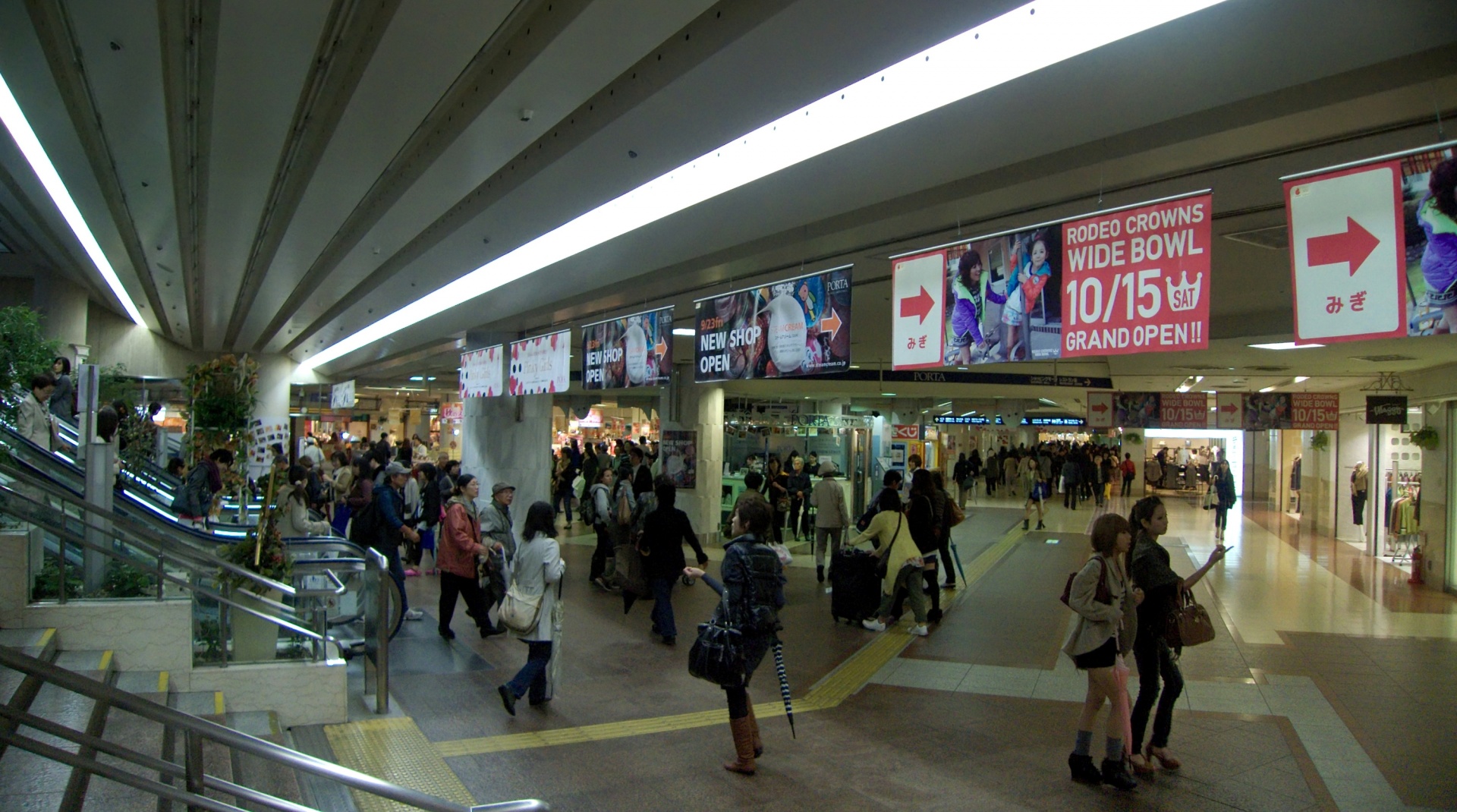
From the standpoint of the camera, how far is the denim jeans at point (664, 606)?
8359 mm

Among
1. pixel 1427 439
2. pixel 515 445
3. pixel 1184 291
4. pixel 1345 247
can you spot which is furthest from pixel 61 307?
pixel 1427 439

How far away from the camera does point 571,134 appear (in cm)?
565

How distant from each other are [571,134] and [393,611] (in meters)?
4.91

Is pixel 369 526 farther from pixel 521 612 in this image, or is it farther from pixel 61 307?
pixel 61 307

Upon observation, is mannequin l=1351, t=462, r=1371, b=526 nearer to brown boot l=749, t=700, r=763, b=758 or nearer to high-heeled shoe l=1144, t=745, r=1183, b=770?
high-heeled shoe l=1144, t=745, r=1183, b=770

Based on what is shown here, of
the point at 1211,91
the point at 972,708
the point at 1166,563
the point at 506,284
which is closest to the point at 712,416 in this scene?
the point at 506,284

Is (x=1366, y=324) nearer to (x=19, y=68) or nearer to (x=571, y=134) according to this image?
(x=571, y=134)

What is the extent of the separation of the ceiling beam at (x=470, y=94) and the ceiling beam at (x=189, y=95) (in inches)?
47.8

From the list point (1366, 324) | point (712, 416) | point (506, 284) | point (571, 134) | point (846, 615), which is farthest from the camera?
point (712, 416)

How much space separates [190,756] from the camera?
106 inches

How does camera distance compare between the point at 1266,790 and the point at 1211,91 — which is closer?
the point at 1211,91

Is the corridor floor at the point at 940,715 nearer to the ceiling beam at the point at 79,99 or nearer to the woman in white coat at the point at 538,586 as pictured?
the woman in white coat at the point at 538,586

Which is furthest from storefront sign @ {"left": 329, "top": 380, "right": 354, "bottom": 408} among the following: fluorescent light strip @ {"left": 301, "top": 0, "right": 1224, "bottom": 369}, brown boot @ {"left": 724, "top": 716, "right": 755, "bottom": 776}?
brown boot @ {"left": 724, "top": 716, "right": 755, "bottom": 776}

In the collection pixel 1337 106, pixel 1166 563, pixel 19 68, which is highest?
pixel 19 68
